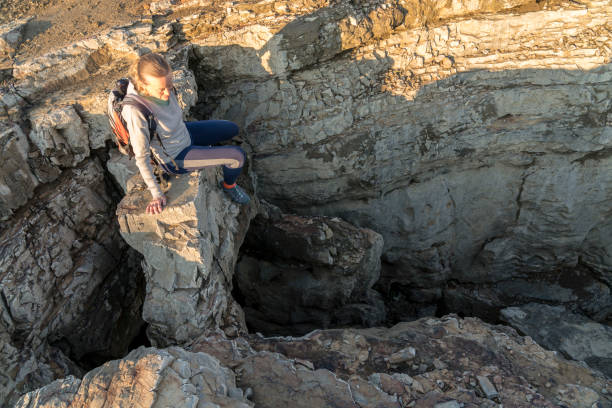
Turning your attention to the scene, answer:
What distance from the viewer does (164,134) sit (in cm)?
312

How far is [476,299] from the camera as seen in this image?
21.8 feet

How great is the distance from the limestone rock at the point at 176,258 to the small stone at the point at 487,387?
7.01 ft

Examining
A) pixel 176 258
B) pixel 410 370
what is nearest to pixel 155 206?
pixel 176 258

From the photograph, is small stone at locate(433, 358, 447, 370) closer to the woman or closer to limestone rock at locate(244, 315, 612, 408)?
limestone rock at locate(244, 315, 612, 408)

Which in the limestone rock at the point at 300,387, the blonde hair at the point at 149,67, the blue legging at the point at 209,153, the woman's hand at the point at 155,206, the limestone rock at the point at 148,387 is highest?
the blonde hair at the point at 149,67

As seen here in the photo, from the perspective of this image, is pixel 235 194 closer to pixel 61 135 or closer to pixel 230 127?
pixel 230 127

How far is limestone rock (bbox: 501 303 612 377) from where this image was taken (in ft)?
16.3

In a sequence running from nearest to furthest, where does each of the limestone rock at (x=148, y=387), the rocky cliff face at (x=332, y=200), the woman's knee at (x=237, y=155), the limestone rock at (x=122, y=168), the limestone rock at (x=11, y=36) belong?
the limestone rock at (x=148, y=387) < the rocky cliff face at (x=332, y=200) < the woman's knee at (x=237, y=155) < the limestone rock at (x=122, y=168) < the limestone rock at (x=11, y=36)

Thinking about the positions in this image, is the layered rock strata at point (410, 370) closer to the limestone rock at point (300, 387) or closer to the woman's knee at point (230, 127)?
the limestone rock at point (300, 387)

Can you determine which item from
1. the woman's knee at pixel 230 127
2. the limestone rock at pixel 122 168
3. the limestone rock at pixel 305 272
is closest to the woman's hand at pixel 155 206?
the limestone rock at pixel 122 168

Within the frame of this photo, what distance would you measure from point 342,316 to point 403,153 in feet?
8.34

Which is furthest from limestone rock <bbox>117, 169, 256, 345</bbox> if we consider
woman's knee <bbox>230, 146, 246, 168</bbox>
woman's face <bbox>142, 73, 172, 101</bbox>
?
woman's face <bbox>142, 73, 172, 101</bbox>

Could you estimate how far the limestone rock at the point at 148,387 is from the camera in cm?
225

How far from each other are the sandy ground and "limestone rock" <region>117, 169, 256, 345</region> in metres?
2.54
